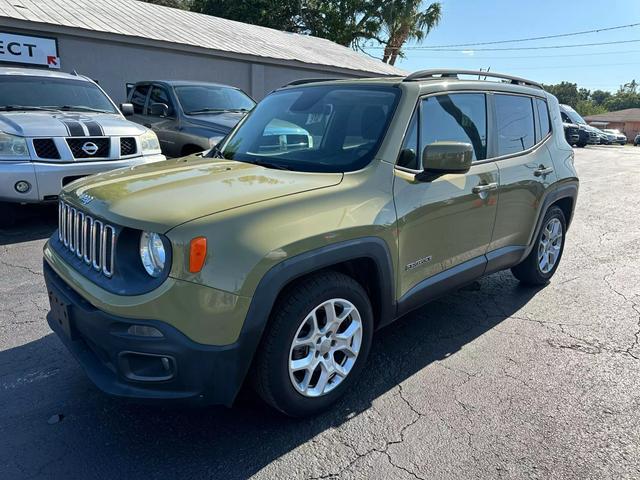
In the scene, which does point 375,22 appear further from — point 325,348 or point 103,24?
point 325,348

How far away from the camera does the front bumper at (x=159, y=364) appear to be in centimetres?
211

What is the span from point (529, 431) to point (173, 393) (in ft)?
6.13

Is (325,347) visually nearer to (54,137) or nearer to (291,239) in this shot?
(291,239)

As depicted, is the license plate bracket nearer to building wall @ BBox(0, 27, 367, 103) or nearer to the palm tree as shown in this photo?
building wall @ BBox(0, 27, 367, 103)

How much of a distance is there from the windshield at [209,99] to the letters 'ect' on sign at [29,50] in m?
4.73

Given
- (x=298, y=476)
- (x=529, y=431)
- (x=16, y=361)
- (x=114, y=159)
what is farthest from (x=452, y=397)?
(x=114, y=159)

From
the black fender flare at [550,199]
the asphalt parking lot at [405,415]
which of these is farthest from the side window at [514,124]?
the asphalt parking lot at [405,415]

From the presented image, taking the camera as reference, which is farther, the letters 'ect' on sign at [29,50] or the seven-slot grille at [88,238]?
the letters 'ect' on sign at [29,50]

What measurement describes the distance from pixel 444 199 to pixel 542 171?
159 cm

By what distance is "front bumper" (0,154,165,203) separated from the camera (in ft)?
17.2

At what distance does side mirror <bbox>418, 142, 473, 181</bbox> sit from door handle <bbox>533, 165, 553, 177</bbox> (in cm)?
146

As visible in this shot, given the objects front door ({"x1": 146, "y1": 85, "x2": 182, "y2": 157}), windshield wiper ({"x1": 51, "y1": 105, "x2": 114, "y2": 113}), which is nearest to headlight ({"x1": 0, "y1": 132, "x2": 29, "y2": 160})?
windshield wiper ({"x1": 51, "y1": 105, "x2": 114, "y2": 113})

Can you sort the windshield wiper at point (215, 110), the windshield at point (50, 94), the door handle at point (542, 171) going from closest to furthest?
1. the door handle at point (542, 171)
2. the windshield at point (50, 94)
3. the windshield wiper at point (215, 110)

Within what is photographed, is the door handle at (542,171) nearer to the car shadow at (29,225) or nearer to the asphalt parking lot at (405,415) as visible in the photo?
the asphalt parking lot at (405,415)
